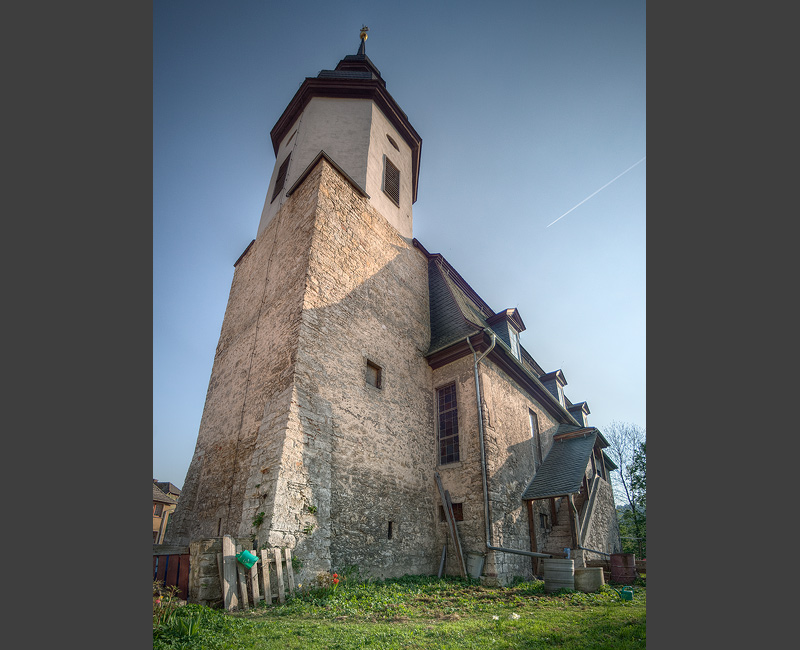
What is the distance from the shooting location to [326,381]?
921 cm

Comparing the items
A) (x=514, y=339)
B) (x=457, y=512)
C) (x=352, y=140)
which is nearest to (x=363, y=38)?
(x=352, y=140)

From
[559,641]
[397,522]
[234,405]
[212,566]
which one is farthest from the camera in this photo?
[234,405]

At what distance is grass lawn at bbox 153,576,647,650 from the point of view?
4.41 m

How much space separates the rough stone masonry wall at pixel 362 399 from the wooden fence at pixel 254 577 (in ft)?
2.00

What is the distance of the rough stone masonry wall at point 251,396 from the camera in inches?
319

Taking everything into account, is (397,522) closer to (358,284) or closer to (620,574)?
(620,574)

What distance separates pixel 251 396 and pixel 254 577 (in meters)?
4.44

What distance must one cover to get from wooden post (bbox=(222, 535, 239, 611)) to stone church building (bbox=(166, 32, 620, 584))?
0.77 meters

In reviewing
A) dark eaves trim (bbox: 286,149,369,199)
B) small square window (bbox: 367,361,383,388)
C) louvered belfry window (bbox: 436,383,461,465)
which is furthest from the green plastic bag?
dark eaves trim (bbox: 286,149,369,199)

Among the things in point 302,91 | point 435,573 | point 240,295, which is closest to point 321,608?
point 435,573

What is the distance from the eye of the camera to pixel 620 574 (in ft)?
31.8

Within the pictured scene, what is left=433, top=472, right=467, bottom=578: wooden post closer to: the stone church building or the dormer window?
the stone church building

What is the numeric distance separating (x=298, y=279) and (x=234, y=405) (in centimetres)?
365

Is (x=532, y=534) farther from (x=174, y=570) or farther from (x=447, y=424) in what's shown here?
(x=174, y=570)
